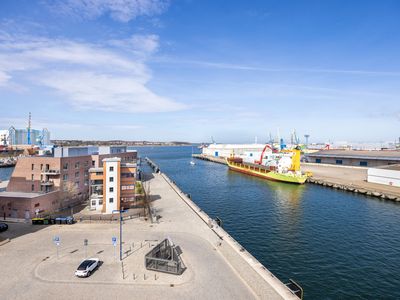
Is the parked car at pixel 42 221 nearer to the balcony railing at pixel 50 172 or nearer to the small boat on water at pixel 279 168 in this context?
the balcony railing at pixel 50 172

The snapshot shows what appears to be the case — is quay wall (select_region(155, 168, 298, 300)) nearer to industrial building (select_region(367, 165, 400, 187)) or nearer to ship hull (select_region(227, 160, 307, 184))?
ship hull (select_region(227, 160, 307, 184))

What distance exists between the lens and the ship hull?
8675cm

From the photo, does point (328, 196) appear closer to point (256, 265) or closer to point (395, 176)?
point (395, 176)

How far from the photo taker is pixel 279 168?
3935 inches

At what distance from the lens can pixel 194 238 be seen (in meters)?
35.2

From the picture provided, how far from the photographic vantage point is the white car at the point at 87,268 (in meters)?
24.8

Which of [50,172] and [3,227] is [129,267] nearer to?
[3,227]

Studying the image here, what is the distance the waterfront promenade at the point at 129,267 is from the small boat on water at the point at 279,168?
55.6 m

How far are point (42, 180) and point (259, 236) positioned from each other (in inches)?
1532

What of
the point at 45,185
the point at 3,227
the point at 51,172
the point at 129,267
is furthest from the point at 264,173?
the point at 3,227

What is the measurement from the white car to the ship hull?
72.3 m

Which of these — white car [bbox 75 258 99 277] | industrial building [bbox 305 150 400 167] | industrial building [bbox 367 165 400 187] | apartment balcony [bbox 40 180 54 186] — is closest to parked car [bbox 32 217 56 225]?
apartment balcony [bbox 40 180 54 186]

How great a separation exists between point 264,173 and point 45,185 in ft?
240

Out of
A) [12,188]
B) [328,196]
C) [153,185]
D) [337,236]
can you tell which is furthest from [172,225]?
[328,196]
